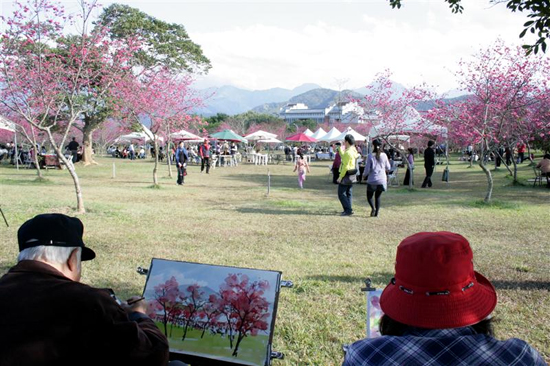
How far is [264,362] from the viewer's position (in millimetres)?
2631

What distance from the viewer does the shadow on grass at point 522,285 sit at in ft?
16.0

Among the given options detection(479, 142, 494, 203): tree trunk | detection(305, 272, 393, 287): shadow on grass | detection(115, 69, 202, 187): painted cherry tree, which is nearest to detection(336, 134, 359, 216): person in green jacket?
detection(305, 272, 393, 287): shadow on grass

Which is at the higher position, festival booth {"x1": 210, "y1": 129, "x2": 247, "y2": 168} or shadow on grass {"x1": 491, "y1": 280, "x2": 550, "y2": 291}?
festival booth {"x1": 210, "y1": 129, "x2": 247, "y2": 168}

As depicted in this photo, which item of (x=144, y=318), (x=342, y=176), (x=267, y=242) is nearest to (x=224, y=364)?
(x=144, y=318)

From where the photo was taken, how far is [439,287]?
150 centimetres

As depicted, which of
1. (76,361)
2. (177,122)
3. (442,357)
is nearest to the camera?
(442,357)

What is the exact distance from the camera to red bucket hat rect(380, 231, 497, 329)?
1.49 metres

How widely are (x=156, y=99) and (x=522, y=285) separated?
16463 millimetres

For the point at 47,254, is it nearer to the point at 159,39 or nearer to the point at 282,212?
the point at 282,212

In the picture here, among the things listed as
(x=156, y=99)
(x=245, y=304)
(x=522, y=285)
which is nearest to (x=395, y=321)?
(x=245, y=304)

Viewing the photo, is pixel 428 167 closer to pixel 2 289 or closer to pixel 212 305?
pixel 212 305

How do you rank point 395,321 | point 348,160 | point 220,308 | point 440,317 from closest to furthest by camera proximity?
point 440,317 < point 395,321 < point 220,308 < point 348,160

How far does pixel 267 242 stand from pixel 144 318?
5.03m

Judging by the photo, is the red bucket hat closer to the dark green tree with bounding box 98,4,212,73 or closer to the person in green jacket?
the person in green jacket
